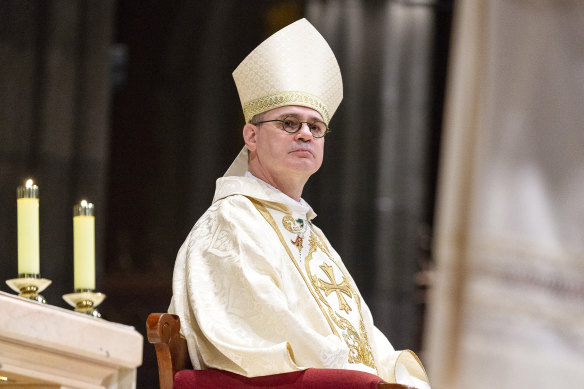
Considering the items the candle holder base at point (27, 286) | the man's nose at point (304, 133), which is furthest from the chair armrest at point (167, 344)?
the man's nose at point (304, 133)

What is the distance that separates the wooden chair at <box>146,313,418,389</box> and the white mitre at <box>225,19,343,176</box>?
0.81 m

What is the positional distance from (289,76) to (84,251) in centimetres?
107

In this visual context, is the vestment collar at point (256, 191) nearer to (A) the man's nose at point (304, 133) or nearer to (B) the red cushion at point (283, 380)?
(A) the man's nose at point (304, 133)

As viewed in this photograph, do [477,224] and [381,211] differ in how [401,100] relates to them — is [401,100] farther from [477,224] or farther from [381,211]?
[477,224]

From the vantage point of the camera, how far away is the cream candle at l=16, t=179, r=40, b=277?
2.36 meters

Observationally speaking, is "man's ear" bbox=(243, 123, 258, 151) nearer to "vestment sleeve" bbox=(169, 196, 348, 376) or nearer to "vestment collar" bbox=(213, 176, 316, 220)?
"vestment collar" bbox=(213, 176, 316, 220)

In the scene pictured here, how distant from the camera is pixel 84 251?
249cm

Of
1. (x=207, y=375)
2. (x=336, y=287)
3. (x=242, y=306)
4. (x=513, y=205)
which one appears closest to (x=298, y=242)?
(x=336, y=287)

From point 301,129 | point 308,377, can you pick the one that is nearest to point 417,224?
point 301,129

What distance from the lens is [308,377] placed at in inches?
101

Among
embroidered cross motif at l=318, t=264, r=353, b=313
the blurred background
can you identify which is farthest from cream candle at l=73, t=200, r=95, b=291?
the blurred background

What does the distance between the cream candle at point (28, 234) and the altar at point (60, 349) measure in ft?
1.56

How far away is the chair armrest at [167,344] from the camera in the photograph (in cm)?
259

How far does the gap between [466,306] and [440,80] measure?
564 centimetres
